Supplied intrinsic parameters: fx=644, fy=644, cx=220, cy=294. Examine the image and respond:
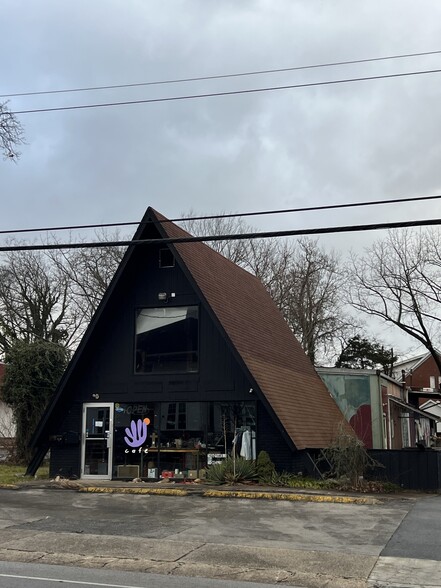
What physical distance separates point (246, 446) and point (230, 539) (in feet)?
26.8

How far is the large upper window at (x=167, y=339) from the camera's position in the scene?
20.2m

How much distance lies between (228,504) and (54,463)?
8.03 metres

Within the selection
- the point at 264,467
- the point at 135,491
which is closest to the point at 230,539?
the point at 135,491

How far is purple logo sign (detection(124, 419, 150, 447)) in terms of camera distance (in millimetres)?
19906

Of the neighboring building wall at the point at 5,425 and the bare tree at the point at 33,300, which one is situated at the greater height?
the bare tree at the point at 33,300

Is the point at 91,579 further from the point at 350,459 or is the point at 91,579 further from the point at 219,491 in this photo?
the point at 350,459

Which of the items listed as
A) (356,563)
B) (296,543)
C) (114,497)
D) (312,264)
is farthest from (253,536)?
(312,264)

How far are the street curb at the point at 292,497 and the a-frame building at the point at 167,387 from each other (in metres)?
2.63

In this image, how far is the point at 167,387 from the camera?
20062 millimetres

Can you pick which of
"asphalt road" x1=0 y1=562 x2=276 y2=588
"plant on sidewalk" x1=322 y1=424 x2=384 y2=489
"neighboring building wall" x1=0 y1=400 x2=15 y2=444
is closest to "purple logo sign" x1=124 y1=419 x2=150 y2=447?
"plant on sidewalk" x1=322 y1=424 x2=384 y2=489

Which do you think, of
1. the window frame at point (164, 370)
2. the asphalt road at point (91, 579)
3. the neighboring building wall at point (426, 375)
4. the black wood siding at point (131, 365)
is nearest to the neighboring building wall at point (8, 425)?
the black wood siding at point (131, 365)

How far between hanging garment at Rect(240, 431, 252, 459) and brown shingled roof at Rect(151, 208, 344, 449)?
Result: 1314 mm

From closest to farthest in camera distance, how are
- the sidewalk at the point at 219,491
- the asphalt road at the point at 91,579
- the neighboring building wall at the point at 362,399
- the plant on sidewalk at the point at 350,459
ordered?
the asphalt road at the point at 91,579 → the sidewalk at the point at 219,491 → the plant on sidewalk at the point at 350,459 → the neighboring building wall at the point at 362,399

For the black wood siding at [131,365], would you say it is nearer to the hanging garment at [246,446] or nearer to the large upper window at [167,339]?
the large upper window at [167,339]
